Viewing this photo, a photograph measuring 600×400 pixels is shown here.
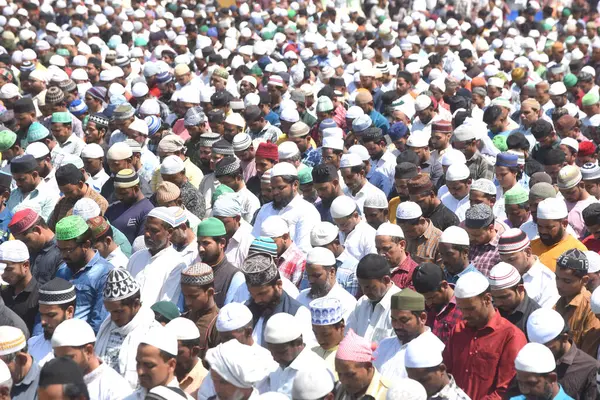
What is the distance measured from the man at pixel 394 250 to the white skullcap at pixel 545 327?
133 cm

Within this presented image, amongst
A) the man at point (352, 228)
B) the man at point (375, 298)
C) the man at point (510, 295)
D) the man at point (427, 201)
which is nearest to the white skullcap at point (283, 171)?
the man at point (352, 228)

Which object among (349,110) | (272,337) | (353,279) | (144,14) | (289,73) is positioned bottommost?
(144,14)

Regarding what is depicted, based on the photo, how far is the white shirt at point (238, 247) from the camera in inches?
309

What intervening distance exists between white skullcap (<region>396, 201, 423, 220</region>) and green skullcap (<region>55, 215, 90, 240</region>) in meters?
2.12

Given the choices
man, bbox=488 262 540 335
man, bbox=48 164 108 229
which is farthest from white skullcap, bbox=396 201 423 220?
man, bbox=48 164 108 229

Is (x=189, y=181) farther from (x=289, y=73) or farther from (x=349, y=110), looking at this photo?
(x=289, y=73)

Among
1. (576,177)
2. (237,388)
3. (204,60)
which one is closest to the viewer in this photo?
(237,388)

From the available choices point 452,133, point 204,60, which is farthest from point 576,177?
point 204,60

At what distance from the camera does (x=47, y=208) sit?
9258 mm

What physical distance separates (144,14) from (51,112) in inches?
305

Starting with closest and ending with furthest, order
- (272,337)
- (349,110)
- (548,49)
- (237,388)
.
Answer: (237,388) → (272,337) → (349,110) → (548,49)

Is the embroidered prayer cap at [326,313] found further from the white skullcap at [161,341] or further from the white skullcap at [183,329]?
the white skullcap at [161,341]

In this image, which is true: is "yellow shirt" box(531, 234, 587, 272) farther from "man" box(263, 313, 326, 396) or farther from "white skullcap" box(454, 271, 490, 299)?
"man" box(263, 313, 326, 396)

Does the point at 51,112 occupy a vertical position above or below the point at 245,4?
above
